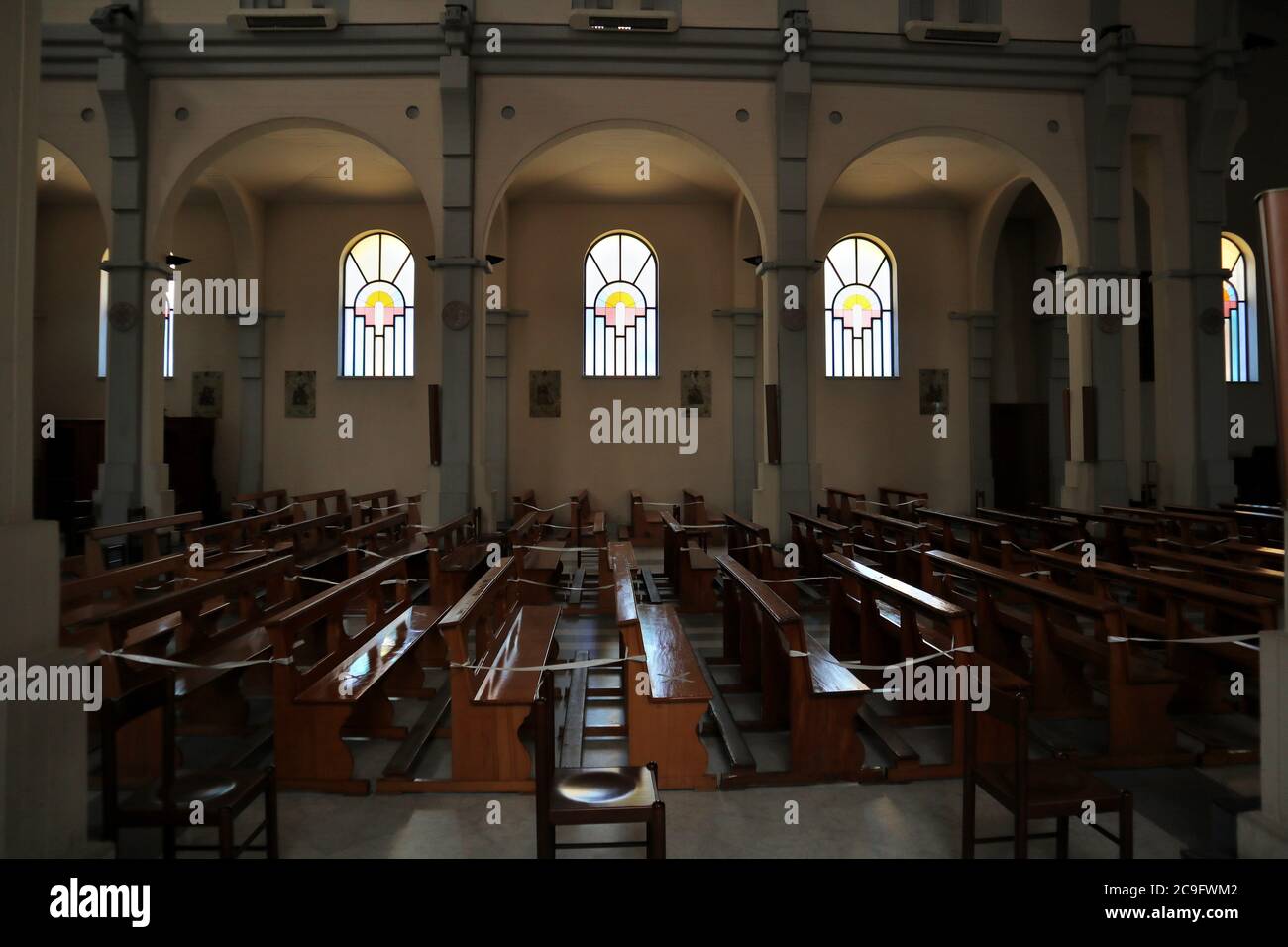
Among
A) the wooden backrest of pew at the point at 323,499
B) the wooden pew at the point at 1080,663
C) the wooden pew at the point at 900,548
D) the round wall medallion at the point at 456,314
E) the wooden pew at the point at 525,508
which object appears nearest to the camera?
the wooden pew at the point at 1080,663

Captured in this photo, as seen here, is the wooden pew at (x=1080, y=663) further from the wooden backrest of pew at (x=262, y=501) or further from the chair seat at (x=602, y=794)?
the wooden backrest of pew at (x=262, y=501)

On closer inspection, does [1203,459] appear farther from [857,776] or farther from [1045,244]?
[857,776]

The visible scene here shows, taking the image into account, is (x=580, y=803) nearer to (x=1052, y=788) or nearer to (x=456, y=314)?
(x=1052, y=788)

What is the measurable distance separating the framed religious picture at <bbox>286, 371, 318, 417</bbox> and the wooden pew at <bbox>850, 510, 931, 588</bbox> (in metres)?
10.4

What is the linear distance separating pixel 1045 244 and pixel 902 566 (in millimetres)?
11192

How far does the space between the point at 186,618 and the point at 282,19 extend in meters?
8.67

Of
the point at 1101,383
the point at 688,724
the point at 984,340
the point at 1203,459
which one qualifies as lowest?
the point at 688,724

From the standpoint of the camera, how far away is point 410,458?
46.6ft

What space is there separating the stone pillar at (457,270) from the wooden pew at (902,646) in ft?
20.2

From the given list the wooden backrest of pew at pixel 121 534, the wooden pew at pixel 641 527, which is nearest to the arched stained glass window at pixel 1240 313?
the wooden pew at pixel 641 527

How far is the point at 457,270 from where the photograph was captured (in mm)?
10055

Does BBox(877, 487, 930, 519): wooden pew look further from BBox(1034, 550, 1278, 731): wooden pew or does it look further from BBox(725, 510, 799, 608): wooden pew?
BBox(1034, 550, 1278, 731): wooden pew

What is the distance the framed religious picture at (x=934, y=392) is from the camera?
578 inches

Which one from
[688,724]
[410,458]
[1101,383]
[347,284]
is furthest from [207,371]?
[1101,383]
